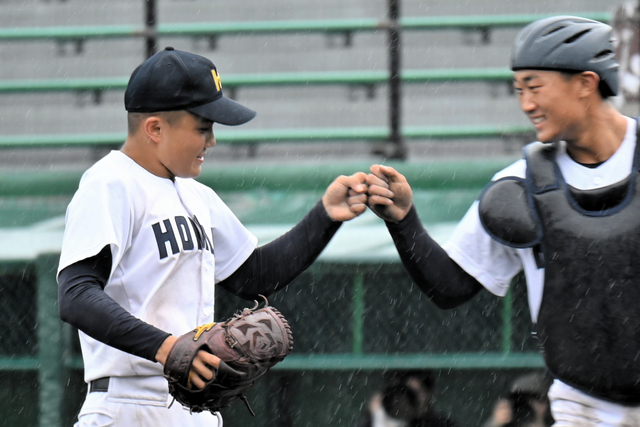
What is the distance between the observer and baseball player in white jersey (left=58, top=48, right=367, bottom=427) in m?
2.03

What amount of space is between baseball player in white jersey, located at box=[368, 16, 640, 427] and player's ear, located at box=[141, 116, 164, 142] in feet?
2.77

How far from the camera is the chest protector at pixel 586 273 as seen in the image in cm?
210

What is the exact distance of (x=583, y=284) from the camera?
2.13 metres

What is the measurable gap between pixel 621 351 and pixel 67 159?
13.3 ft

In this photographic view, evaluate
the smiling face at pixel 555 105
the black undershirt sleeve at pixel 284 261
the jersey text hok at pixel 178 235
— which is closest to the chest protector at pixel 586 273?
the smiling face at pixel 555 105

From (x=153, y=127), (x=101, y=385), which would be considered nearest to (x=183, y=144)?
(x=153, y=127)

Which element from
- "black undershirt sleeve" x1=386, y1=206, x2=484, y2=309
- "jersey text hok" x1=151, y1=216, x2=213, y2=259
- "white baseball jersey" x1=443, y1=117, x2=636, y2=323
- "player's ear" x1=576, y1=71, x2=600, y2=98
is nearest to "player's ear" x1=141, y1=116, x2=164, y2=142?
"jersey text hok" x1=151, y1=216, x2=213, y2=259

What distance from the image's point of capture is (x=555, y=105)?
7.18 ft

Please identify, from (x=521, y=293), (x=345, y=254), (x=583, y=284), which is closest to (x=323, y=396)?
(x=345, y=254)

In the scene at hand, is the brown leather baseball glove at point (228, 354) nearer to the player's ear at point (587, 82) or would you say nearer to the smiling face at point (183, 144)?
the smiling face at point (183, 144)

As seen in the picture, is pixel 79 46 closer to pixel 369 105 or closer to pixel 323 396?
pixel 369 105

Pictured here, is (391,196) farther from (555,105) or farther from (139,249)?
(139,249)

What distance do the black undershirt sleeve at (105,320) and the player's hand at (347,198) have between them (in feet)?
2.50

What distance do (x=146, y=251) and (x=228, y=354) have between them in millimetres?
363
